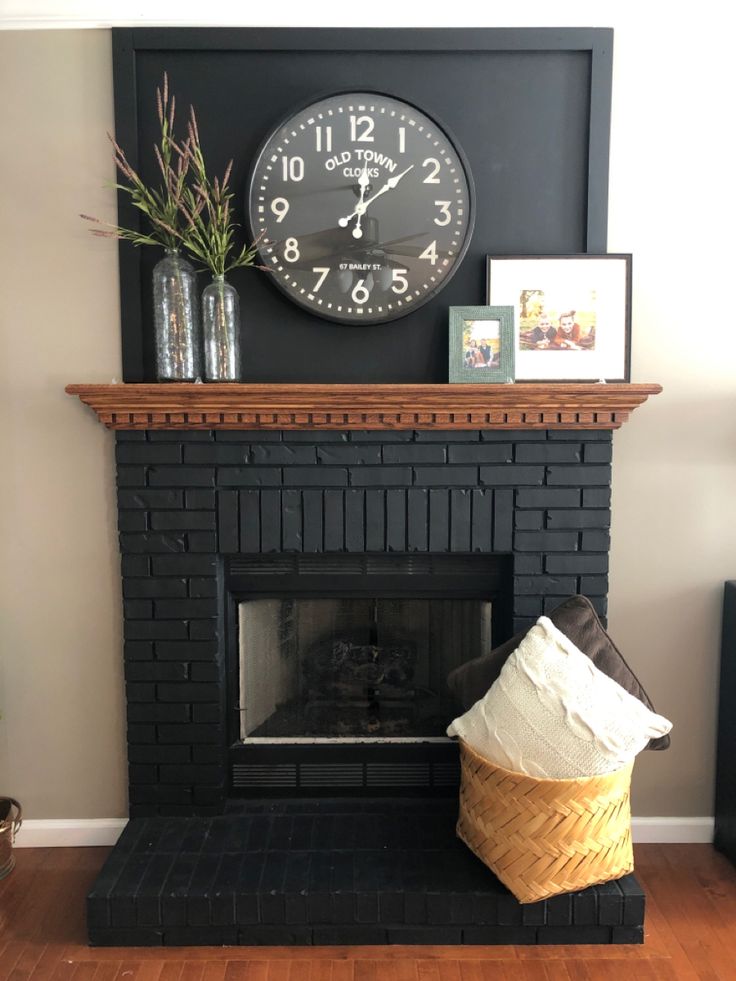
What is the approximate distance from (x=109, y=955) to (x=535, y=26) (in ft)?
7.97

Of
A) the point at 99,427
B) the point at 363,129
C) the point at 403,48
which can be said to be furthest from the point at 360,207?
A: the point at 99,427

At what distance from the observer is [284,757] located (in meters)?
2.17

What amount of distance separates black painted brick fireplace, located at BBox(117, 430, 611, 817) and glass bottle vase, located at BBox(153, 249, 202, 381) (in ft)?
0.58

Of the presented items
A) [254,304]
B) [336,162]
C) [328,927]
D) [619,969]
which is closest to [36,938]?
[328,927]

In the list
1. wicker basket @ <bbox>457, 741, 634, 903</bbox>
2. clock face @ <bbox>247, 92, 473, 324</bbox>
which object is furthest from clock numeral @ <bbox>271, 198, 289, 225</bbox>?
wicker basket @ <bbox>457, 741, 634, 903</bbox>

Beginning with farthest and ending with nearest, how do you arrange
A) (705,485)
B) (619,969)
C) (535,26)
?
(705,485) → (535,26) → (619,969)

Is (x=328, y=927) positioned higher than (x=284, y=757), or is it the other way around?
(x=284, y=757)

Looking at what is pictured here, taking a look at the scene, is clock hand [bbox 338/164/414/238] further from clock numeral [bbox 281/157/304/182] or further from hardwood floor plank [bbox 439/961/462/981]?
hardwood floor plank [bbox 439/961/462/981]

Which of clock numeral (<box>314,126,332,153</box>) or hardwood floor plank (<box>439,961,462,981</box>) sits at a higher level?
clock numeral (<box>314,126,332,153</box>)

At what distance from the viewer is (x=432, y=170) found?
1.95 meters

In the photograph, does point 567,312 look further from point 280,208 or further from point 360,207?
point 280,208

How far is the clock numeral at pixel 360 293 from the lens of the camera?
6.47 ft

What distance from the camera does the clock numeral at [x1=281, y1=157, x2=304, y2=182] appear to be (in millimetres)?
1939

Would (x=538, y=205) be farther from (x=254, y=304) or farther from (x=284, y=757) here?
(x=284, y=757)
